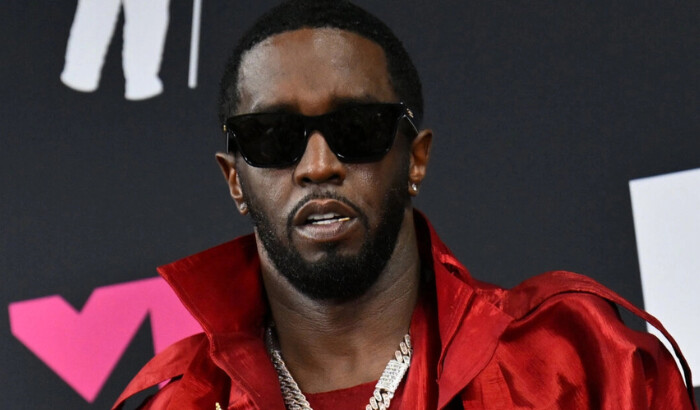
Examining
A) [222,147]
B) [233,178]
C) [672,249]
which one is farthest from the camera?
[222,147]

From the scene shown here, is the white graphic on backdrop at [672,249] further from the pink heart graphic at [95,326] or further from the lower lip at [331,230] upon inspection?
the pink heart graphic at [95,326]

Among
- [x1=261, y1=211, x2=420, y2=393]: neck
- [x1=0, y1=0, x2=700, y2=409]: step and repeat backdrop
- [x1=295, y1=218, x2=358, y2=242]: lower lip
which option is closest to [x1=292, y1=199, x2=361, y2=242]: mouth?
[x1=295, y1=218, x2=358, y2=242]: lower lip

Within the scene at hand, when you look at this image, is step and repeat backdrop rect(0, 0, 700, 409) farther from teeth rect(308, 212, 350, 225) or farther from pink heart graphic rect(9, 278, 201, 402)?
teeth rect(308, 212, 350, 225)

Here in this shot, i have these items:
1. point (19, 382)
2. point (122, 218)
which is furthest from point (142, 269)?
point (19, 382)

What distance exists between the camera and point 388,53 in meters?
1.39

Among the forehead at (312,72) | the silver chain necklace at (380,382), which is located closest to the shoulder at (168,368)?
the silver chain necklace at (380,382)

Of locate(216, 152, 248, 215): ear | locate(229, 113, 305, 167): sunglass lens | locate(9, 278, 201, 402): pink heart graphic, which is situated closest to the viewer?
locate(229, 113, 305, 167): sunglass lens

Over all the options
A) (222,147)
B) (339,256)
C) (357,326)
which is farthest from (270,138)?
(222,147)

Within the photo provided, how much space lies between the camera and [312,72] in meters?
1.31

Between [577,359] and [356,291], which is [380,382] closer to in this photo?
[356,291]

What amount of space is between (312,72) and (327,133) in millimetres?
92

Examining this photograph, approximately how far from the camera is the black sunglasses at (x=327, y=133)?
1.28 metres

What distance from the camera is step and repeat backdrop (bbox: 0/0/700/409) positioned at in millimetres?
1616

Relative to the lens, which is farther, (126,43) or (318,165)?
(126,43)
